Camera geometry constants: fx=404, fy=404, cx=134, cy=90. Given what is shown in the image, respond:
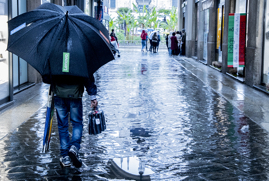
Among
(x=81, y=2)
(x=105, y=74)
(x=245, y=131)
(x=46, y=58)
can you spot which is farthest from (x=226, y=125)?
(x=81, y=2)

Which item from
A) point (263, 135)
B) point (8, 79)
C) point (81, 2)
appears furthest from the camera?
point (81, 2)

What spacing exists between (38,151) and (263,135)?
333 cm

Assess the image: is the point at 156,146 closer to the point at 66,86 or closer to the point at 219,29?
the point at 66,86

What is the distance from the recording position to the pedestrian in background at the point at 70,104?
4.37m

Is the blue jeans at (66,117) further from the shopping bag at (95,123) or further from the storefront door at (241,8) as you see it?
the storefront door at (241,8)

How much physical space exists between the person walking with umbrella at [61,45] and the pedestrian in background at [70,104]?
0.04ft

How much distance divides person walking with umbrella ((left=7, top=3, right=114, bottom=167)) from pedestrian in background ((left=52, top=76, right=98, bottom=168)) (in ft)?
0.04

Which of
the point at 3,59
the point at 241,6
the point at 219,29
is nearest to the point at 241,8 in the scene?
the point at 241,6

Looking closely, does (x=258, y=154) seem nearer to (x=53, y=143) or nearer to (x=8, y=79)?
(x=53, y=143)

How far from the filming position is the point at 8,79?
8531 millimetres

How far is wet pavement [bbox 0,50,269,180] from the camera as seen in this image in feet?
14.5

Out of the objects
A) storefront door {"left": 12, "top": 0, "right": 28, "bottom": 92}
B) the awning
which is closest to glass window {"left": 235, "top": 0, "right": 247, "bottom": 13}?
the awning

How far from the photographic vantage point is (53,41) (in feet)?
13.4

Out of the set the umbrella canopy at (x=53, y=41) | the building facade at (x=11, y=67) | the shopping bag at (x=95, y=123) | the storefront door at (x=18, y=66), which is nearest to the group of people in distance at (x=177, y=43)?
the building facade at (x=11, y=67)
